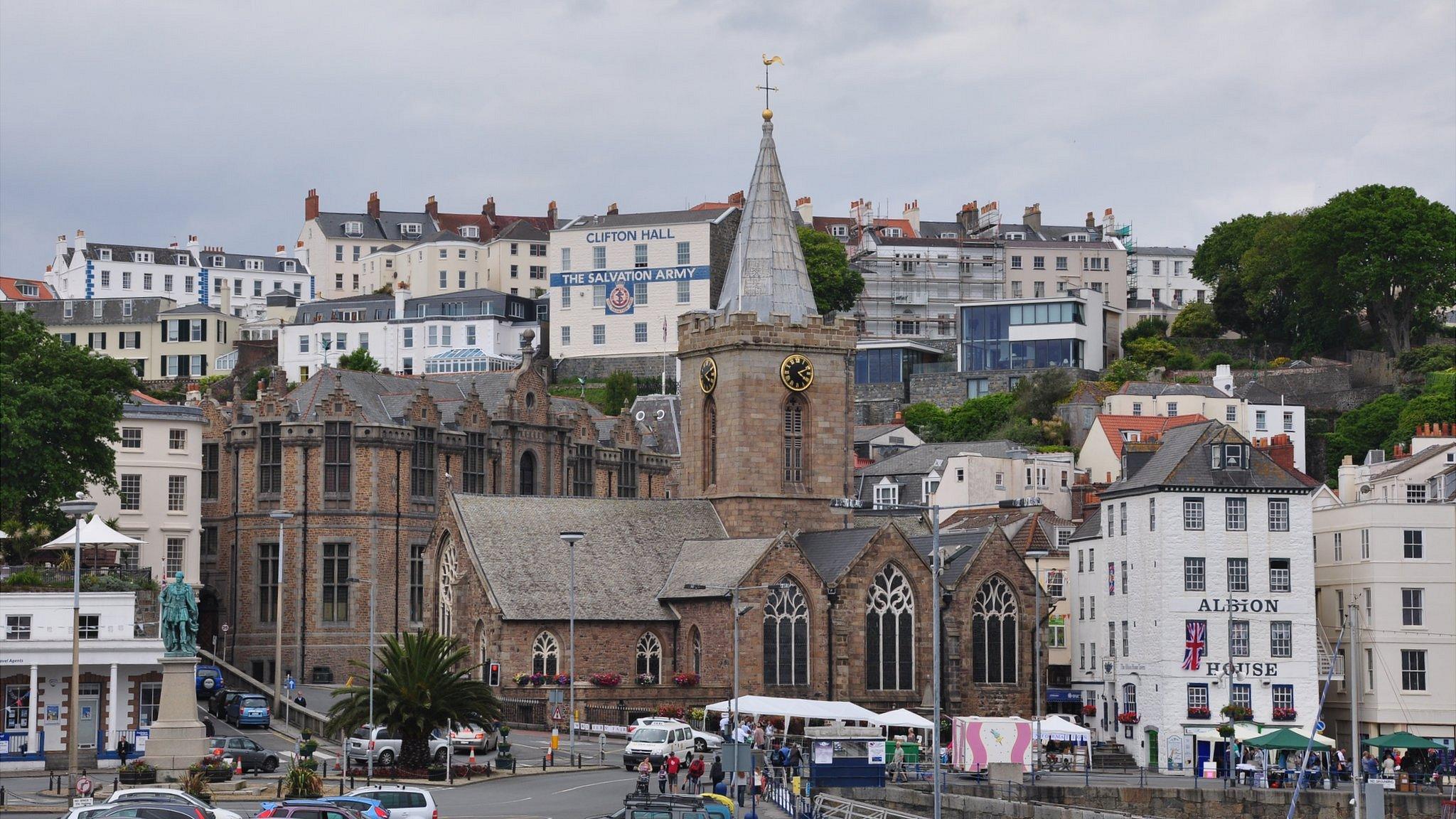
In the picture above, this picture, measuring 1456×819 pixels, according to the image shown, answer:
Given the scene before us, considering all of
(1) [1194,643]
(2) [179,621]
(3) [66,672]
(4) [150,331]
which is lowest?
(3) [66,672]

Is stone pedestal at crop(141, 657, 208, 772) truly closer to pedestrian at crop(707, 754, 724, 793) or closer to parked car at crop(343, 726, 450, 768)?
parked car at crop(343, 726, 450, 768)

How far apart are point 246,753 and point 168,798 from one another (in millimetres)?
17416

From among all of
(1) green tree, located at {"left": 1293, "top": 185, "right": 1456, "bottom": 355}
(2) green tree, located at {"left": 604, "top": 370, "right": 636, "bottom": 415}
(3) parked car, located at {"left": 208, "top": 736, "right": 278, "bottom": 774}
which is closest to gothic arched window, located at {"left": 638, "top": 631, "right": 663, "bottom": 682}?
(3) parked car, located at {"left": 208, "top": 736, "right": 278, "bottom": 774}

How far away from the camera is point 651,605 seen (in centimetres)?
7775

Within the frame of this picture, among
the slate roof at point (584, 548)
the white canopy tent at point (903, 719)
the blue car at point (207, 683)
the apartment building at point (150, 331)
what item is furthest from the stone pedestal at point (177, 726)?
the apartment building at point (150, 331)

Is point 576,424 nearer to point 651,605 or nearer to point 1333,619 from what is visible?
point 651,605

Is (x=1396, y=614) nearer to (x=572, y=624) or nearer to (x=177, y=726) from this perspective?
(x=572, y=624)

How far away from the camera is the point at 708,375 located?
8231 cm

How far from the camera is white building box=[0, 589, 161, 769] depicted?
66.9m

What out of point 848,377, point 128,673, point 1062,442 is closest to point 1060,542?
point 848,377

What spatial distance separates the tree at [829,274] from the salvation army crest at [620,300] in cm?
1241

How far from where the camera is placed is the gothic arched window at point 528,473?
101625 millimetres

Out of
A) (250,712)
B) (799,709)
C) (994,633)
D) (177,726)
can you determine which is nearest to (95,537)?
(250,712)

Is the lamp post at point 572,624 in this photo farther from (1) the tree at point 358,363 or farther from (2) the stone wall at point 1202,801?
(1) the tree at point 358,363
